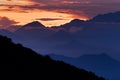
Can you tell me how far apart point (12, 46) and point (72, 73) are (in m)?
7.32

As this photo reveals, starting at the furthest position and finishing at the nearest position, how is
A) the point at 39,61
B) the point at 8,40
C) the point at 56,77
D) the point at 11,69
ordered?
the point at 8,40
the point at 39,61
the point at 56,77
the point at 11,69

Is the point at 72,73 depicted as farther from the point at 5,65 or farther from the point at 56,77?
the point at 5,65

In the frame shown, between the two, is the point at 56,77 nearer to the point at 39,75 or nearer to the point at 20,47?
the point at 39,75

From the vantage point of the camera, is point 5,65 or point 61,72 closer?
point 5,65

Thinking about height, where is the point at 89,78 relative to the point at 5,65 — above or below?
below

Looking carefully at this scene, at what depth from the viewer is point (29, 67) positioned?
1965 inches

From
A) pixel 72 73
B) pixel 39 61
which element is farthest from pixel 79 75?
pixel 39 61

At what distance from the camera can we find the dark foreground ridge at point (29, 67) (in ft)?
152

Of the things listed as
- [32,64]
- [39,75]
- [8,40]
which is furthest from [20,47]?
[39,75]

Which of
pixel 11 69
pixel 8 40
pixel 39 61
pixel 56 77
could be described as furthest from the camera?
pixel 8 40

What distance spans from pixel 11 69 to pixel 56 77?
18.7 feet

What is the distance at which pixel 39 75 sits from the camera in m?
48.6

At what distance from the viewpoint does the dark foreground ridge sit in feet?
152

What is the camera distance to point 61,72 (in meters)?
53.1
